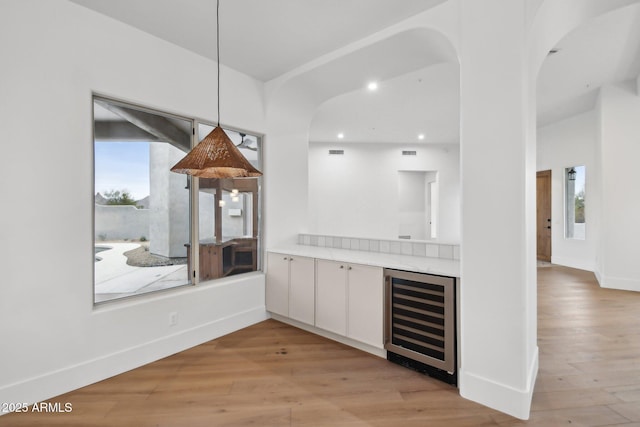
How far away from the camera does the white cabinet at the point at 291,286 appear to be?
324 cm

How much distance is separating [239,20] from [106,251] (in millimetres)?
2273

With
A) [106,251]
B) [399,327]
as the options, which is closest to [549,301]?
[399,327]

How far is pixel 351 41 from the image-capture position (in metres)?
2.83

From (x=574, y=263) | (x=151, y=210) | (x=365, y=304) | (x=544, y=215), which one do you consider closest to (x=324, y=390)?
(x=365, y=304)

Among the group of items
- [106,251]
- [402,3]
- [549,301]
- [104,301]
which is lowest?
[549,301]

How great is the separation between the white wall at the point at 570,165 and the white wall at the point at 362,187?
81.6 inches

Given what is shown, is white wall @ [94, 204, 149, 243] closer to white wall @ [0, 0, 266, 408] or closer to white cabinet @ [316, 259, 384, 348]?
white wall @ [0, 0, 266, 408]

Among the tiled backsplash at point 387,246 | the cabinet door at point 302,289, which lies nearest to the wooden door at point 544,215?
the tiled backsplash at point 387,246

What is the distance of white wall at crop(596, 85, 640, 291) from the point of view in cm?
482

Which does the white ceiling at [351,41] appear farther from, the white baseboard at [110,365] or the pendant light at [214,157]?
the white baseboard at [110,365]

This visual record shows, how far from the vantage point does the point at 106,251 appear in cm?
257

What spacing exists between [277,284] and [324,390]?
153 cm

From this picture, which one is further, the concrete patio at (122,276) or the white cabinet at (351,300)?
the white cabinet at (351,300)

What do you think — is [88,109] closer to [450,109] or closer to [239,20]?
[239,20]
